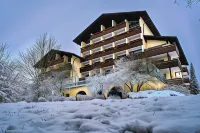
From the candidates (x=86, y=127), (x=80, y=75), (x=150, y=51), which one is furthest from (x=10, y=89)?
(x=80, y=75)

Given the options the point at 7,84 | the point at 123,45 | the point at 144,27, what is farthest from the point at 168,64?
the point at 7,84

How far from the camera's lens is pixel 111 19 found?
33.6 metres

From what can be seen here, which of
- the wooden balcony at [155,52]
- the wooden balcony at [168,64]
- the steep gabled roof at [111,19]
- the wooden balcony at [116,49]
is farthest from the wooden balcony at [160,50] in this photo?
the steep gabled roof at [111,19]

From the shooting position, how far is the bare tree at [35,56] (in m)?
19.1

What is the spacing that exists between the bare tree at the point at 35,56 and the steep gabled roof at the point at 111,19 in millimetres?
14389

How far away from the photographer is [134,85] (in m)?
25.4

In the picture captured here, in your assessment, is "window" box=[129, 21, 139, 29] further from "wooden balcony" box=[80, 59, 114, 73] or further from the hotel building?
"wooden balcony" box=[80, 59, 114, 73]

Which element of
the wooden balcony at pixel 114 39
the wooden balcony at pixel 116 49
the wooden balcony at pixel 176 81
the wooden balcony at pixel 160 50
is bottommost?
the wooden balcony at pixel 176 81

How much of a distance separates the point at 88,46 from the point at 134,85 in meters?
13.7

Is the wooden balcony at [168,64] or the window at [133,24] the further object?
the window at [133,24]

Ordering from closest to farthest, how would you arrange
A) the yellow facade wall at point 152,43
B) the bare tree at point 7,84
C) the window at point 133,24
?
the bare tree at point 7,84, the yellow facade wall at point 152,43, the window at point 133,24

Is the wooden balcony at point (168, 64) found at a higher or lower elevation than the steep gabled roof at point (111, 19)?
lower

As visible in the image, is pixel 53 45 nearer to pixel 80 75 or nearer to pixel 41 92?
pixel 41 92

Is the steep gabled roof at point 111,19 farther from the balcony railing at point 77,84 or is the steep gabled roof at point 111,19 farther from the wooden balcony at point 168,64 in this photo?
the balcony railing at point 77,84
